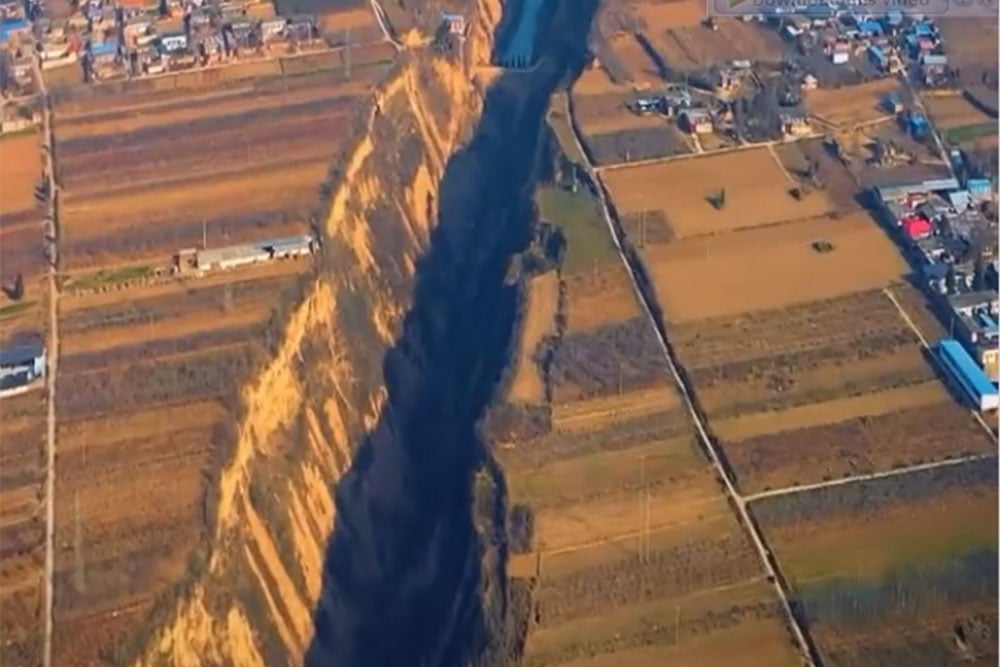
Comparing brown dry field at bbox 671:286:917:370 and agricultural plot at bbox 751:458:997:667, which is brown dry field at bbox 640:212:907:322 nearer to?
brown dry field at bbox 671:286:917:370

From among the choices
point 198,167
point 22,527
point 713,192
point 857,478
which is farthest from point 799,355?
point 198,167

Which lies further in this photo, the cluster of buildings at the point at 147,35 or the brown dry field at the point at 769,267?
the cluster of buildings at the point at 147,35

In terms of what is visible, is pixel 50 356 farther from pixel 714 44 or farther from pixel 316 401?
pixel 714 44

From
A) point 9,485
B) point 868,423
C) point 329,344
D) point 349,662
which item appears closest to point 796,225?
point 868,423

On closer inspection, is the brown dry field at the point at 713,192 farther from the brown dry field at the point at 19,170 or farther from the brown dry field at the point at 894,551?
the brown dry field at the point at 19,170

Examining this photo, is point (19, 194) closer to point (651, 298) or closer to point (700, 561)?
point (651, 298)

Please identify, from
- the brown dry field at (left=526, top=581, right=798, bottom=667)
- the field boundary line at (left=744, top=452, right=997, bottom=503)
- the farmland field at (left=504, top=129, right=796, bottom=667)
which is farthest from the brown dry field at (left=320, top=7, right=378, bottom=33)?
the brown dry field at (left=526, top=581, right=798, bottom=667)

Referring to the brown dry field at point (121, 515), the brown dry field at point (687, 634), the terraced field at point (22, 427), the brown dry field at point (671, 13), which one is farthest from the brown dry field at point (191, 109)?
the brown dry field at point (687, 634)
